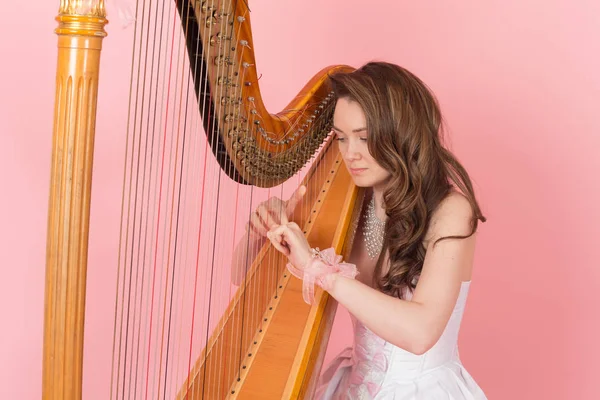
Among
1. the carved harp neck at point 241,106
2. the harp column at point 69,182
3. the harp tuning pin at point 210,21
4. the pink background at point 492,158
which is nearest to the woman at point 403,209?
the carved harp neck at point 241,106

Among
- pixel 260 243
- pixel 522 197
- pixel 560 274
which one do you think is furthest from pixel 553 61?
pixel 260 243

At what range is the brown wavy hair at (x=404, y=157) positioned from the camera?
7.84 feet

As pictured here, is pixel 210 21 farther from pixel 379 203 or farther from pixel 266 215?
pixel 379 203

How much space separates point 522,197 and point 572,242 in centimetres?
31

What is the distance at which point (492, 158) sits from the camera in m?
3.81

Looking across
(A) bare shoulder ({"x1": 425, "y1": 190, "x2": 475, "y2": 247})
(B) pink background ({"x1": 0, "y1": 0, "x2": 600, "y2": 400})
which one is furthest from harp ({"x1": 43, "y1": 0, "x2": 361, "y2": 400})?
(B) pink background ({"x1": 0, "y1": 0, "x2": 600, "y2": 400})

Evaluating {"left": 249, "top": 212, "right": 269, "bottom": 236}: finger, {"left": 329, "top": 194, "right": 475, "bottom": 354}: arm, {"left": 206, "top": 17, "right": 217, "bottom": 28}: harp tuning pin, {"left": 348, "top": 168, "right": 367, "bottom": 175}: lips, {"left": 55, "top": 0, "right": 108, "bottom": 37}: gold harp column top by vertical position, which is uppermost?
{"left": 206, "top": 17, "right": 217, "bottom": 28}: harp tuning pin

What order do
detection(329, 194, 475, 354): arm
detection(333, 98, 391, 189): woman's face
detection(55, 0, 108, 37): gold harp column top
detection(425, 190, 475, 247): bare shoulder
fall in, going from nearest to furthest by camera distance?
detection(55, 0, 108, 37): gold harp column top, detection(329, 194, 475, 354): arm, detection(425, 190, 475, 247): bare shoulder, detection(333, 98, 391, 189): woman's face

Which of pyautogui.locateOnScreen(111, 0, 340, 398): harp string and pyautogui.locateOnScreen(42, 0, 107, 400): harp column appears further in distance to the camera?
pyautogui.locateOnScreen(111, 0, 340, 398): harp string

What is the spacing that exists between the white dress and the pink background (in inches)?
54.0

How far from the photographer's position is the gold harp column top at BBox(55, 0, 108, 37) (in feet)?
3.58

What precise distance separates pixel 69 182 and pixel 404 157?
1488 mm

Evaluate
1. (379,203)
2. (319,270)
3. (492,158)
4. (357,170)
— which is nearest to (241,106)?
(319,270)

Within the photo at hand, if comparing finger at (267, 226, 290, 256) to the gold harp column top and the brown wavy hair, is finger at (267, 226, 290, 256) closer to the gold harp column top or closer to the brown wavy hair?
the brown wavy hair
